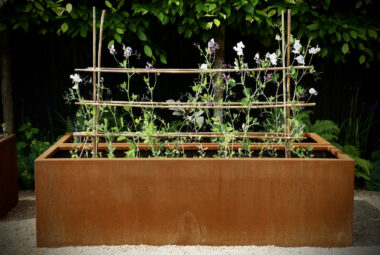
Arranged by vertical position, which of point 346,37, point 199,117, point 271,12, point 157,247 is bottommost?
point 157,247

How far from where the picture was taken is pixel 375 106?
578 centimetres

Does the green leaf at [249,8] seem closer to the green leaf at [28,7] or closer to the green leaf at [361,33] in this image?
the green leaf at [361,33]

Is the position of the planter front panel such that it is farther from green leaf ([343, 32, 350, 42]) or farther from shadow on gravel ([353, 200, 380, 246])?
green leaf ([343, 32, 350, 42])

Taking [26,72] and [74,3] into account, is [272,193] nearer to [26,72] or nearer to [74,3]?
[74,3]

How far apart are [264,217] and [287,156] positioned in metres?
0.59

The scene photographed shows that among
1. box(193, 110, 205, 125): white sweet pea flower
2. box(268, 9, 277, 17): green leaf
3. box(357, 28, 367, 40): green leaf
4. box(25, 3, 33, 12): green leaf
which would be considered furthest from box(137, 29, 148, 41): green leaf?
box(357, 28, 367, 40): green leaf

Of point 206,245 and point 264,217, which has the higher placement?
point 264,217

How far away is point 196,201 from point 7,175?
6.16ft

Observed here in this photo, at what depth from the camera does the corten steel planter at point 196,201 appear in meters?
3.05

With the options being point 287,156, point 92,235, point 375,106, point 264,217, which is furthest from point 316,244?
point 375,106

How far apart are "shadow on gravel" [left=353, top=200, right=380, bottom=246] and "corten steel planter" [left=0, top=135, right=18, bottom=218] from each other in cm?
295

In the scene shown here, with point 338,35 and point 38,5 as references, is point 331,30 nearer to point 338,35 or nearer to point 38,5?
point 338,35

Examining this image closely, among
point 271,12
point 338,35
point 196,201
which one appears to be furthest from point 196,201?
point 338,35

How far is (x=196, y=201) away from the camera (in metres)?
3.09
